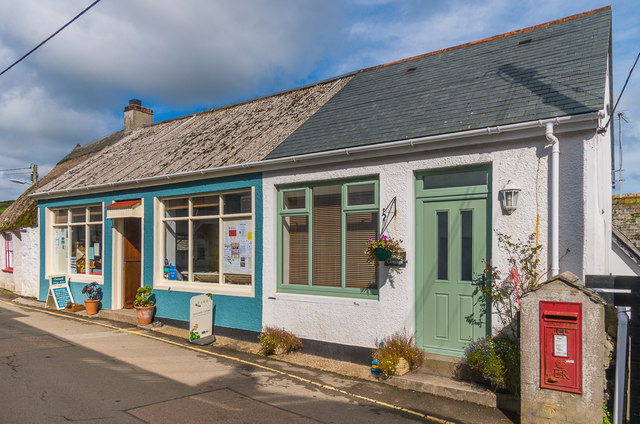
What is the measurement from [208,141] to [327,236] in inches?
197

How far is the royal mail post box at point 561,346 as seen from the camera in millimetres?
5199

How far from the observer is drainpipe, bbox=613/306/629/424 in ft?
15.9

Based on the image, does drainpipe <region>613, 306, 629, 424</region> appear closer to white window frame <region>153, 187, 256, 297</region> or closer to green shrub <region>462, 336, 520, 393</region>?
green shrub <region>462, 336, 520, 393</region>

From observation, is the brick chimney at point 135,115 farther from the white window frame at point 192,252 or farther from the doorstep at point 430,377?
the doorstep at point 430,377

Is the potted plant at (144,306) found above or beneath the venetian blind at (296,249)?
beneath

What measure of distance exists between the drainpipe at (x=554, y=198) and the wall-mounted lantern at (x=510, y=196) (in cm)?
A: 44

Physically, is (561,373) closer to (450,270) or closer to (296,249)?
(450,270)

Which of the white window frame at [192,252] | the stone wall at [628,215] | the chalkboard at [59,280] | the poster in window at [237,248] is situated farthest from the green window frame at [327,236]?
the stone wall at [628,215]

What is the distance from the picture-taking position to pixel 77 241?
13.9 m

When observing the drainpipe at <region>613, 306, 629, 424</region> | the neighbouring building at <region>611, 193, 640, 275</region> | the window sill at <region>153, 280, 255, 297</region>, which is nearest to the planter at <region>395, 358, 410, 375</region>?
the drainpipe at <region>613, 306, 629, 424</region>

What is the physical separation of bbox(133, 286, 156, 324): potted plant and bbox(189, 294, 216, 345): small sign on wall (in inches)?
82.2

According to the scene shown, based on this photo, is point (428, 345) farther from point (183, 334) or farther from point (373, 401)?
point (183, 334)

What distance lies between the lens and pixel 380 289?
754cm

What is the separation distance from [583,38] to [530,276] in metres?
4.15
